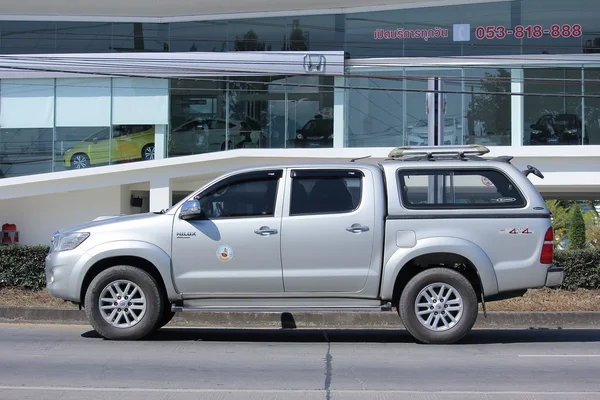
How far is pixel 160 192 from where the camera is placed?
23422mm

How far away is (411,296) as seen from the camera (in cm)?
891

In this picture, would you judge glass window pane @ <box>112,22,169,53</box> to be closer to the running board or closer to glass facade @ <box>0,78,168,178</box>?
glass facade @ <box>0,78,168,178</box>

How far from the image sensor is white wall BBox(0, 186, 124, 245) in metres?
25.5

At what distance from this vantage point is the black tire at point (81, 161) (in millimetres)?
23203

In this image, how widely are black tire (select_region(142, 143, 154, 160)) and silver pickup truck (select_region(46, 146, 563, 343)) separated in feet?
46.4

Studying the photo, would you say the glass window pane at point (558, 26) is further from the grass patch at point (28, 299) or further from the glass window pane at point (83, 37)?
the grass patch at point (28, 299)

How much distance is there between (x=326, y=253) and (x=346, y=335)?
195 centimetres

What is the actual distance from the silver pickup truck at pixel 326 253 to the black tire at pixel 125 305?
1 cm

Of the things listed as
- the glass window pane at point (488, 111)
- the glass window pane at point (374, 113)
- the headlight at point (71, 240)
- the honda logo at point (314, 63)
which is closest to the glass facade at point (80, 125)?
Result: the honda logo at point (314, 63)

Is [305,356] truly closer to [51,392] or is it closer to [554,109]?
[51,392]

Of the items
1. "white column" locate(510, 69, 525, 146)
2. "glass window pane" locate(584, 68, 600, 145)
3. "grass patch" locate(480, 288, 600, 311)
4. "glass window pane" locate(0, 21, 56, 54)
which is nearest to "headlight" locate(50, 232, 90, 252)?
"grass patch" locate(480, 288, 600, 311)

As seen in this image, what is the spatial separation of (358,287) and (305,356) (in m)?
1.05

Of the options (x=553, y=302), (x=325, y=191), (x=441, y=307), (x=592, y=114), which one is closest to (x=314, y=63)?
(x=592, y=114)

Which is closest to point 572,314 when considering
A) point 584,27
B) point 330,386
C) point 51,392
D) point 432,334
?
point 432,334
